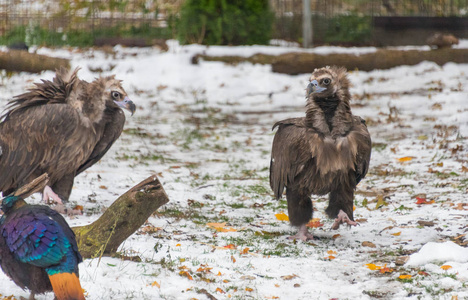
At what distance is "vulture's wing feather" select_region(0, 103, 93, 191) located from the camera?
586cm

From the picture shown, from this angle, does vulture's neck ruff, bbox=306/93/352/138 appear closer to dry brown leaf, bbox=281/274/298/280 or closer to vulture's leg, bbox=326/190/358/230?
vulture's leg, bbox=326/190/358/230

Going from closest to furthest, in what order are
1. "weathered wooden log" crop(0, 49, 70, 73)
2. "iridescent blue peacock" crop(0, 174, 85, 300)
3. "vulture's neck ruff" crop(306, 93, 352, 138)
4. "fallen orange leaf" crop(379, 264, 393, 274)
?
"iridescent blue peacock" crop(0, 174, 85, 300)
"fallen orange leaf" crop(379, 264, 393, 274)
"vulture's neck ruff" crop(306, 93, 352, 138)
"weathered wooden log" crop(0, 49, 70, 73)

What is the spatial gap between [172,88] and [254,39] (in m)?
3.00

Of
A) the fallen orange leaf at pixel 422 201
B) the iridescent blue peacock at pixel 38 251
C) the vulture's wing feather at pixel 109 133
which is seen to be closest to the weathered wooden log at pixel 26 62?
the vulture's wing feather at pixel 109 133

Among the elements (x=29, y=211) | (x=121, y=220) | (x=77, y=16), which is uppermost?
(x=77, y=16)

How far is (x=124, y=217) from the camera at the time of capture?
4.38m

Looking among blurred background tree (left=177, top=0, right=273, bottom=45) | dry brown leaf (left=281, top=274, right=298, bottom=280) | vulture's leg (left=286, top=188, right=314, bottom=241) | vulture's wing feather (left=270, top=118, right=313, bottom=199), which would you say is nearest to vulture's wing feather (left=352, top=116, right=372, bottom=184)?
vulture's wing feather (left=270, top=118, right=313, bottom=199)

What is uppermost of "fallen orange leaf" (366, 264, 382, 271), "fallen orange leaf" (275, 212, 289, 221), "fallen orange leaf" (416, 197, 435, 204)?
"fallen orange leaf" (416, 197, 435, 204)

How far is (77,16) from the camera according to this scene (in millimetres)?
19141

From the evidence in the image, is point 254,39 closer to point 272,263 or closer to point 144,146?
point 144,146

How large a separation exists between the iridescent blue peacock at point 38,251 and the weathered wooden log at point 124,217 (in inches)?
30.0

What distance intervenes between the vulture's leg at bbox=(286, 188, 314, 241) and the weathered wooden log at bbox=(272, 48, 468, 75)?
8.24 m

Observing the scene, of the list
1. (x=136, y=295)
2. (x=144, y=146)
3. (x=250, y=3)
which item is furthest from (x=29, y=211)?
(x=250, y=3)

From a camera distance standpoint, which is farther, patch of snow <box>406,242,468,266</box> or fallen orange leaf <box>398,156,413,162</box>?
fallen orange leaf <box>398,156,413,162</box>
